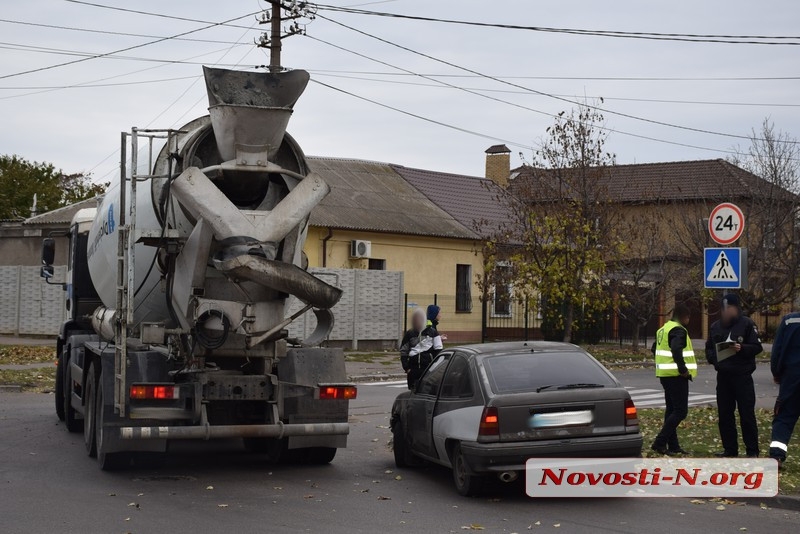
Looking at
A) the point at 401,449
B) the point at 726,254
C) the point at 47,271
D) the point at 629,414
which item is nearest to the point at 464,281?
the point at 47,271

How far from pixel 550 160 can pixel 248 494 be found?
24499 millimetres

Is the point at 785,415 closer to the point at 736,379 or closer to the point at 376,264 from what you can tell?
the point at 736,379

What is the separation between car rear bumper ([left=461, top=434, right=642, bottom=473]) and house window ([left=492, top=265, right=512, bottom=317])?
23.9 meters

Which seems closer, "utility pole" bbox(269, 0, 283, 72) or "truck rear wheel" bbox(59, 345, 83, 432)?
"truck rear wheel" bbox(59, 345, 83, 432)

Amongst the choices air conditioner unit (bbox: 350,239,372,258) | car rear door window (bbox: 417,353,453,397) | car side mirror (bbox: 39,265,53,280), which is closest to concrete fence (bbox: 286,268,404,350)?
air conditioner unit (bbox: 350,239,372,258)

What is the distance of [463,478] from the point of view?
9.86 metres

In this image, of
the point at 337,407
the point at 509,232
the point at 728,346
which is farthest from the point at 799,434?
the point at 509,232

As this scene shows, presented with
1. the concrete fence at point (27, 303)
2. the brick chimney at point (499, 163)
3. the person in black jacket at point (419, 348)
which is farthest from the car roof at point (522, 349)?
the brick chimney at point (499, 163)

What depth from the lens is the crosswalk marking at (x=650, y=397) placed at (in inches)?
774

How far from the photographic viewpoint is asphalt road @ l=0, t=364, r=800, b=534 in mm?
8555

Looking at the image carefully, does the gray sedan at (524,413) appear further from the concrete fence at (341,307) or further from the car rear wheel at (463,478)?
the concrete fence at (341,307)

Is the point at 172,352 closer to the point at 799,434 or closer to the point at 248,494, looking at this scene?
the point at 248,494

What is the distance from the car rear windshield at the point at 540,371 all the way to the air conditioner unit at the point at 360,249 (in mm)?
25471

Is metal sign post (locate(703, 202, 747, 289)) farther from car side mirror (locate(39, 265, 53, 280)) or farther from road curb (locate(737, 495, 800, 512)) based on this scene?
car side mirror (locate(39, 265, 53, 280))
